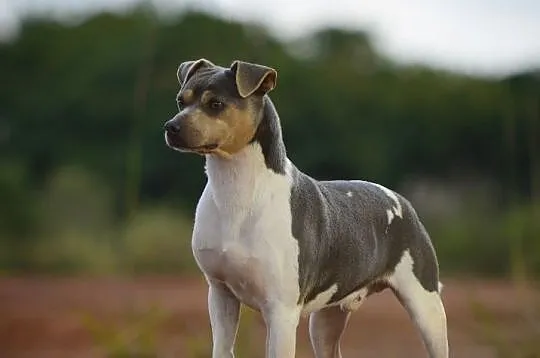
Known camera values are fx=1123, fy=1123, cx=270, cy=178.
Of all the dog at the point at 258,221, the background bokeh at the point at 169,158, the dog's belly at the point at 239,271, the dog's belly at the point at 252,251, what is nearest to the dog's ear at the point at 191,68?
the dog at the point at 258,221

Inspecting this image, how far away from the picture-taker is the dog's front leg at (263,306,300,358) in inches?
116

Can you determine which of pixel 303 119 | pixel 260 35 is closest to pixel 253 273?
pixel 260 35

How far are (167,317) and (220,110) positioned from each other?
15.8 ft

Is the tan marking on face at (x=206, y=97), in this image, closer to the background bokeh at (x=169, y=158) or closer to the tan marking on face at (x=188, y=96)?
the tan marking on face at (x=188, y=96)

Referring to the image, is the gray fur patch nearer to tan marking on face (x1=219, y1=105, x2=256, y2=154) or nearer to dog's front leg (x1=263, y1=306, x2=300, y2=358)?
dog's front leg (x1=263, y1=306, x2=300, y2=358)

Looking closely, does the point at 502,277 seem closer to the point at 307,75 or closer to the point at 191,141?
the point at 307,75

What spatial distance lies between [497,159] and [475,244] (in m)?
0.90

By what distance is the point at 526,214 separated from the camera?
8.94 meters

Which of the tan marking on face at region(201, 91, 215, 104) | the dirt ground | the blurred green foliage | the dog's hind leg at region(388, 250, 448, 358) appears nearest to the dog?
the tan marking on face at region(201, 91, 215, 104)

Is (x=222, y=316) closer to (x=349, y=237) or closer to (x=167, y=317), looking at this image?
(x=349, y=237)

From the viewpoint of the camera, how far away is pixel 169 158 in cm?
1053

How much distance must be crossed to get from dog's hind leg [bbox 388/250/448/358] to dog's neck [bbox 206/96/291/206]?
55cm

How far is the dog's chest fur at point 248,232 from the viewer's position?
2.95 metres

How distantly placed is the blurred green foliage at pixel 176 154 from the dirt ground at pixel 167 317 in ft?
1.28
